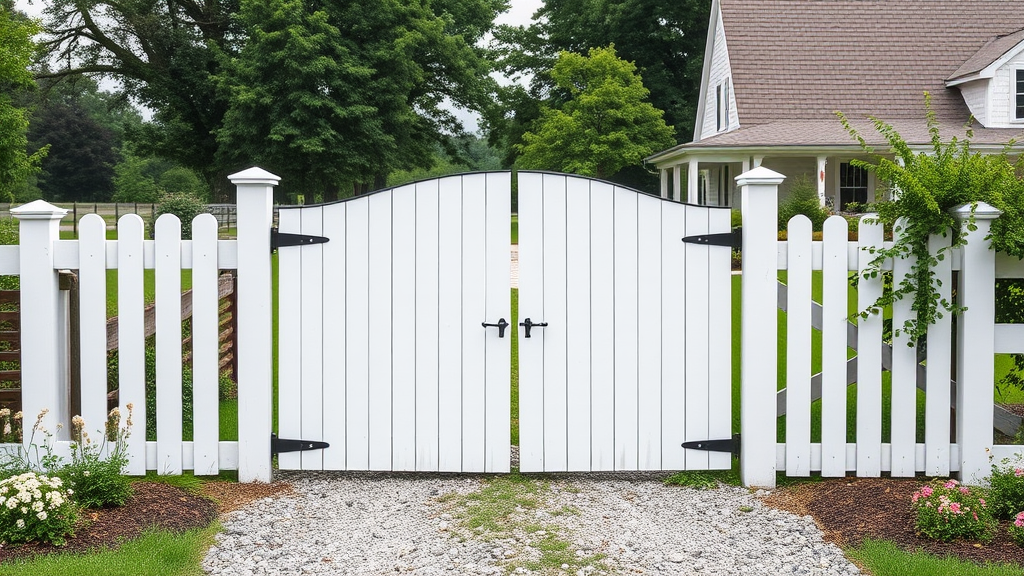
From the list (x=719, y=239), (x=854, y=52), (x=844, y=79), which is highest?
(x=854, y=52)

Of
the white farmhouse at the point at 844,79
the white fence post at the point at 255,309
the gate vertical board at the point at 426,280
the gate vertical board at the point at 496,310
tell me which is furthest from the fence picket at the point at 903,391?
the white farmhouse at the point at 844,79

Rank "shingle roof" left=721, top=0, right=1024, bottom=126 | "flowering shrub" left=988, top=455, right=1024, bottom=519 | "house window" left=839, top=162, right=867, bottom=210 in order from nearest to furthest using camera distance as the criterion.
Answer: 1. "flowering shrub" left=988, top=455, right=1024, bottom=519
2. "house window" left=839, top=162, right=867, bottom=210
3. "shingle roof" left=721, top=0, right=1024, bottom=126

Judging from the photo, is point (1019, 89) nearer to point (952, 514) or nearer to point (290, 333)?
point (952, 514)

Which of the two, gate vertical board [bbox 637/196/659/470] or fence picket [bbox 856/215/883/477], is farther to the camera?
gate vertical board [bbox 637/196/659/470]

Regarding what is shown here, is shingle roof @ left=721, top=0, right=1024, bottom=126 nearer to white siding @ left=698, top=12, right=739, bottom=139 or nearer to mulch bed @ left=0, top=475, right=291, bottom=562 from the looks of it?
white siding @ left=698, top=12, right=739, bottom=139

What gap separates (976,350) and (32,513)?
185 inches

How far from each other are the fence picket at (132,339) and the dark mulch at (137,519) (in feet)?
1.14

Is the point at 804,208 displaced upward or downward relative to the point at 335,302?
upward

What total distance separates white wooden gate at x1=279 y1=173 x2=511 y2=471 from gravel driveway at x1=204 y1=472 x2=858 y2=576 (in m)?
0.29

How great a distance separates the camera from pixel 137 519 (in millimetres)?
4441

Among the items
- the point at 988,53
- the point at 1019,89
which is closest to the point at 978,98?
the point at 1019,89

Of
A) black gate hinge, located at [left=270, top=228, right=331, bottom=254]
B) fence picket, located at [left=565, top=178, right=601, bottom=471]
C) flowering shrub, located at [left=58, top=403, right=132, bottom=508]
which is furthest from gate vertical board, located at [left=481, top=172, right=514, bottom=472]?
flowering shrub, located at [left=58, top=403, right=132, bottom=508]

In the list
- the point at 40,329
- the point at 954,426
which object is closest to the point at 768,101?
the point at 954,426

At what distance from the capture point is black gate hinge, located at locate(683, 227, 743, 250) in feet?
17.3
